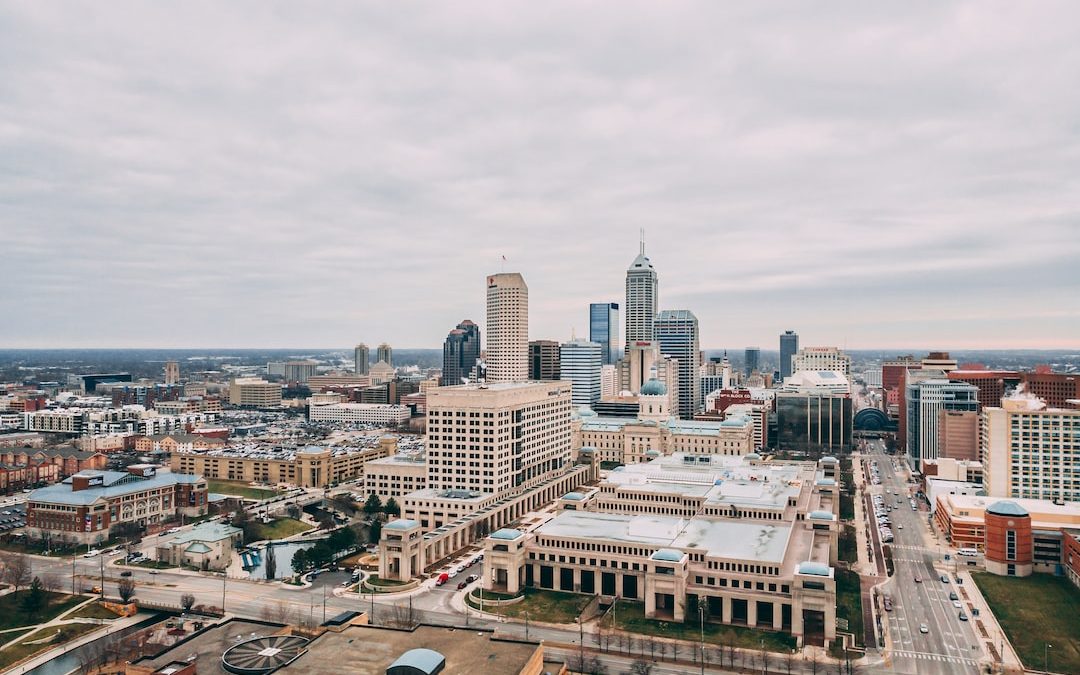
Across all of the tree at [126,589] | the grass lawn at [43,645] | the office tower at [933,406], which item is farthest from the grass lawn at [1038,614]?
the grass lawn at [43,645]

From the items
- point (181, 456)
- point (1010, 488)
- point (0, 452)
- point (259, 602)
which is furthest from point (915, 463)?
point (0, 452)

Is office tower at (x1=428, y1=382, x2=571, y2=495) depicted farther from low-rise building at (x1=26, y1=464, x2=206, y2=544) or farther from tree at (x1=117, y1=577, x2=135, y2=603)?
tree at (x1=117, y1=577, x2=135, y2=603)

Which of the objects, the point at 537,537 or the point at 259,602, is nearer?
the point at 259,602

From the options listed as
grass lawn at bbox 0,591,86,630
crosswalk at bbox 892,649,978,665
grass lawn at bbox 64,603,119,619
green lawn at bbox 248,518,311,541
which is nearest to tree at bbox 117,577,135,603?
grass lawn at bbox 64,603,119,619

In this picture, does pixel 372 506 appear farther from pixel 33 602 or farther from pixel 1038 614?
pixel 1038 614

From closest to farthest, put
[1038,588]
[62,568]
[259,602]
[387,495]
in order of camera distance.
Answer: [259,602] < [1038,588] < [62,568] < [387,495]

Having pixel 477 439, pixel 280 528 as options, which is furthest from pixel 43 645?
pixel 477 439

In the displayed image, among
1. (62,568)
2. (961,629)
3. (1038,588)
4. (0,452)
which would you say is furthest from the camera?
(0,452)

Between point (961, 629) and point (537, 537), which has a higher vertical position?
point (537, 537)

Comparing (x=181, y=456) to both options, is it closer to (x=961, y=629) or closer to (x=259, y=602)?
(x=259, y=602)
